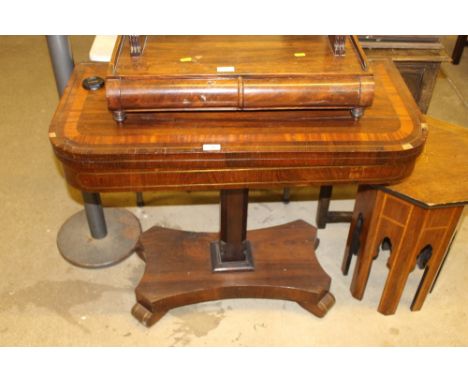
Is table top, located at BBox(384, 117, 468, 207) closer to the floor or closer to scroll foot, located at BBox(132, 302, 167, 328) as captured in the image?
the floor

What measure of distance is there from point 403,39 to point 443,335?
4.22 feet

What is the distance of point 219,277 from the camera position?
2180 millimetres

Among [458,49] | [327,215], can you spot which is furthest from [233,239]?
[458,49]

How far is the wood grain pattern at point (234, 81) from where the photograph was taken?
1.48 meters

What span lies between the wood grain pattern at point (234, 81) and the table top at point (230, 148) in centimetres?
6

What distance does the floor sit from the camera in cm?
212

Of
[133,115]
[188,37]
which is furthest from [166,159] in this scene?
[188,37]

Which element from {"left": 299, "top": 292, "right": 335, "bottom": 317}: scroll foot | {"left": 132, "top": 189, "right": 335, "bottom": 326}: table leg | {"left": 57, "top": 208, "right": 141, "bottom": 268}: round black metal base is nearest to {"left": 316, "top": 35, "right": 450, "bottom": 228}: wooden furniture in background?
{"left": 132, "top": 189, "right": 335, "bottom": 326}: table leg

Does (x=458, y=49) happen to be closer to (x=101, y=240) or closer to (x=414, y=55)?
(x=414, y=55)

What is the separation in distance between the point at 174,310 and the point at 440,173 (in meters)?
1.23

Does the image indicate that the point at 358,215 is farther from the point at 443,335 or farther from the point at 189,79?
the point at 189,79

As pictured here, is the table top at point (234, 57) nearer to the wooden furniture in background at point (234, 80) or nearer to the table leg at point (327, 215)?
the wooden furniture in background at point (234, 80)

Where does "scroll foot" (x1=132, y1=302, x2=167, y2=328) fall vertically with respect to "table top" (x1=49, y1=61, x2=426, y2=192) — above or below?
below

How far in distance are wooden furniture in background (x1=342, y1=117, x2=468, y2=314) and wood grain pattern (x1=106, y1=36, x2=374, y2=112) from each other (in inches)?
19.1
